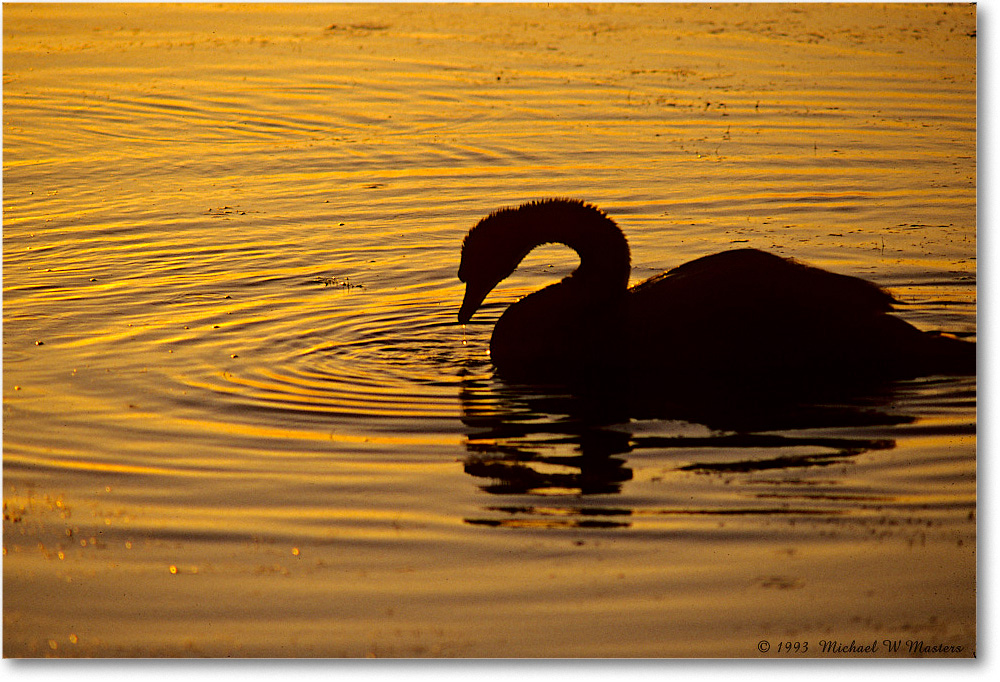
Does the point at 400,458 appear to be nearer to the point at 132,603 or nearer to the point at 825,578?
the point at 132,603

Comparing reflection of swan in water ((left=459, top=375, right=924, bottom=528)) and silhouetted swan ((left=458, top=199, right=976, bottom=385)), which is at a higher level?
silhouetted swan ((left=458, top=199, right=976, bottom=385))

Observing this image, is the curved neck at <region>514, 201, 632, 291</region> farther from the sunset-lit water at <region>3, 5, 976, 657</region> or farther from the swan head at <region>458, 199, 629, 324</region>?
the sunset-lit water at <region>3, 5, 976, 657</region>

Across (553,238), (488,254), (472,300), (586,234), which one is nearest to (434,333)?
(472,300)

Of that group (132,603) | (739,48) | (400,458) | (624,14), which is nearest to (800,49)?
(739,48)

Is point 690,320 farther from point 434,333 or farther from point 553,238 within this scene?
point 434,333

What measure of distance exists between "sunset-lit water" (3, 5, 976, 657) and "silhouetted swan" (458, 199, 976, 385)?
0.76 ft

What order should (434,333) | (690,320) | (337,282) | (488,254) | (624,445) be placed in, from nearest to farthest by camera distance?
(624,445), (690,320), (488,254), (434,333), (337,282)

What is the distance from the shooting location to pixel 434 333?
7.93 metres

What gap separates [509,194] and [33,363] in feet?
12.8

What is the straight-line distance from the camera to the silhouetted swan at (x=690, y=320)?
685 cm

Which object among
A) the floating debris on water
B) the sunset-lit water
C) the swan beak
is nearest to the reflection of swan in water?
the sunset-lit water

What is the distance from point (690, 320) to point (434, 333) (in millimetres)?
1613

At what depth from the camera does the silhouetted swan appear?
6852 mm

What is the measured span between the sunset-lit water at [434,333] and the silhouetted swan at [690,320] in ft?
0.76
